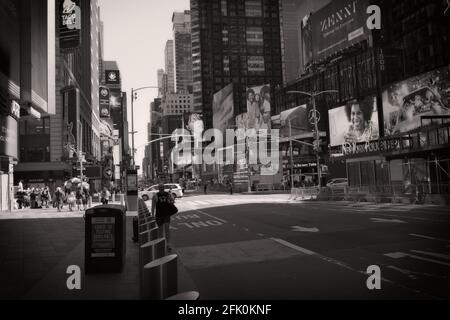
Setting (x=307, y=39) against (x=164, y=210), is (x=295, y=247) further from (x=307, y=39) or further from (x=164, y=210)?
(x=307, y=39)

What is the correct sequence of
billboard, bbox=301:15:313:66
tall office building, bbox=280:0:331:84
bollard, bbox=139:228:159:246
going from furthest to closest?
tall office building, bbox=280:0:331:84 < billboard, bbox=301:15:313:66 < bollard, bbox=139:228:159:246

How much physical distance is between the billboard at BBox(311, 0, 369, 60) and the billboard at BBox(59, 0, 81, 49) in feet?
147

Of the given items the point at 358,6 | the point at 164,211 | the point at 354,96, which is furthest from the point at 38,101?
the point at 354,96

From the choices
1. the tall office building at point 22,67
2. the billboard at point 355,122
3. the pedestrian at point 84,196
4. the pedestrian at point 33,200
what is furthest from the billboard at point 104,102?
the tall office building at point 22,67

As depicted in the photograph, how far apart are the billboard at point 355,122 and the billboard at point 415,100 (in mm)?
9051

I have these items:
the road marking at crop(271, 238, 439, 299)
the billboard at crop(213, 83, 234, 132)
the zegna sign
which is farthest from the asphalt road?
the billboard at crop(213, 83, 234, 132)

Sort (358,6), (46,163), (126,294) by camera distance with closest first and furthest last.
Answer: (126,294), (46,163), (358,6)

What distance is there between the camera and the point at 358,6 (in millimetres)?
72562

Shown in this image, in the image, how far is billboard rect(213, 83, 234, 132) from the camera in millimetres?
133000

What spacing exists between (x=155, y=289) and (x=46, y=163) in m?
50.1

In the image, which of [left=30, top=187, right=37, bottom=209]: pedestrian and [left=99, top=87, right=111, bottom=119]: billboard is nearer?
[left=30, top=187, right=37, bottom=209]: pedestrian

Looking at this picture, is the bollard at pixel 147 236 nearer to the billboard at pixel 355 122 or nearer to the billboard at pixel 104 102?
the billboard at pixel 355 122

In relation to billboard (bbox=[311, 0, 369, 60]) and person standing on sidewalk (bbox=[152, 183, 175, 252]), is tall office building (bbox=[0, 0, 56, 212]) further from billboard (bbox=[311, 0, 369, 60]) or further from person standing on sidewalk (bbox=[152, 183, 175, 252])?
billboard (bbox=[311, 0, 369, 60])
